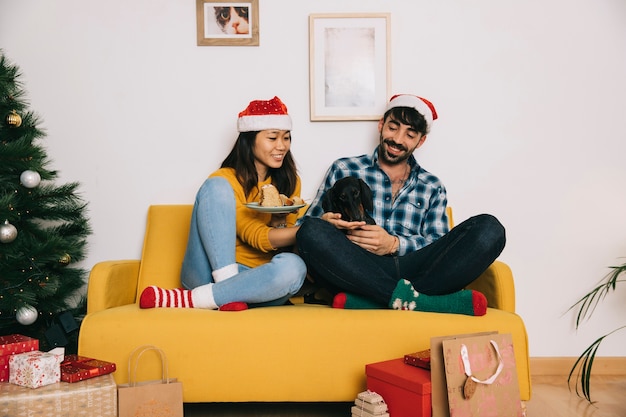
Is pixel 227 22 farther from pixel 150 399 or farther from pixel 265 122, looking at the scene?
pixel 150 399

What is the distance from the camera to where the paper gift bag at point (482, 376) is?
1701mm

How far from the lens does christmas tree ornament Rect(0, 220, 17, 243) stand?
2.22 meters

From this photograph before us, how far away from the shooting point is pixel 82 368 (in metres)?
1.80

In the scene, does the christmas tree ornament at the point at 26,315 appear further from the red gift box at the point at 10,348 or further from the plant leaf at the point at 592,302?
the plant leaf at the point at 592,302

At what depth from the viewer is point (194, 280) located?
7.43 feet

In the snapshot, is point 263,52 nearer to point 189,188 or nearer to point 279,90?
point 279,90

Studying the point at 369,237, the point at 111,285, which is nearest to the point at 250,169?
the point at 369,237

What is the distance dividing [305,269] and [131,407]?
0.71 m

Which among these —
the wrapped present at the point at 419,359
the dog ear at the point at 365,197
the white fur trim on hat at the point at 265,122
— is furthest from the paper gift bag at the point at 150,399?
the white fur trim on hat at the point at 265,122

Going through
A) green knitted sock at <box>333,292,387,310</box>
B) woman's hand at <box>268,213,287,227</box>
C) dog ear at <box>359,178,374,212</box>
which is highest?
dog ear at <box>359,178,374,212</box>

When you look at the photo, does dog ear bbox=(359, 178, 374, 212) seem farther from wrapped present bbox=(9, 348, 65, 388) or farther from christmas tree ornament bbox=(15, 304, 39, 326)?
christmas tree ornament bbox=(15, 304, 39, 326)

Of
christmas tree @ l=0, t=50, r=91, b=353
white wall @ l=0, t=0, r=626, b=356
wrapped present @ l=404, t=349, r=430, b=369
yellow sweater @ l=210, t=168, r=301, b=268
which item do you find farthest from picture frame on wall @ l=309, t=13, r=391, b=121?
wrapped present @ l=404, t=349, r=430, b=369

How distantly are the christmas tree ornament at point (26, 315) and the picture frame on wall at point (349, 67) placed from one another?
4.53ft

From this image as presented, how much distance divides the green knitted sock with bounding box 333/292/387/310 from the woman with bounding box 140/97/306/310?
156mm
